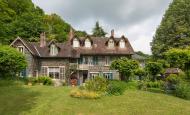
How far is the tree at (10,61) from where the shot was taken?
42.8 meters

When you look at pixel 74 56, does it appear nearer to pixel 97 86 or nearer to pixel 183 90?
pixel 97 86

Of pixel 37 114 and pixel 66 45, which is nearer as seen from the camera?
pixel 37 114

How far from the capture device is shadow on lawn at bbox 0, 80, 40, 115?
25281mm

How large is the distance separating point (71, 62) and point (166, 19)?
77.9ft

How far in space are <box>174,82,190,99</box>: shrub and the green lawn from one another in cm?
259

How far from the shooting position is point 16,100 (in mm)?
29094

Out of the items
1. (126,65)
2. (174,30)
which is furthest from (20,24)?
(126,65)

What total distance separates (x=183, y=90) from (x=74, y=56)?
24884 mm

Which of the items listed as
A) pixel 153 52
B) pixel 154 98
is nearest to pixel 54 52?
pixel 153 52

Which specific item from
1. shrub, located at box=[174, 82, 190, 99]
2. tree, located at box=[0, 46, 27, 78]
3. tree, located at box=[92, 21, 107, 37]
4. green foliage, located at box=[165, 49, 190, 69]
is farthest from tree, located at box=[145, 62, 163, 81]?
tree, located at box=[92, 21, 107, 37]

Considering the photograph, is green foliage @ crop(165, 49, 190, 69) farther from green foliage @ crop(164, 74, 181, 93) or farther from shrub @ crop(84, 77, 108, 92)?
shrub @ crop(84, 77, 108, 92)

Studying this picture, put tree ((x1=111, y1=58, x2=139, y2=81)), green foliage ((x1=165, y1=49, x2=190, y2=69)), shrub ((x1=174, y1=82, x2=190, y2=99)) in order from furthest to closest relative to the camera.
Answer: tree ((x1=111, y1=58, x2=139, y2=81)) → green foliage ((x1=165, y1=49, x2=190, y2=69)) → shrub ((x1=174, y1=82, x2=190, y2=99))

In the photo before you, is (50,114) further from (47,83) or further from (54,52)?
(54,52)

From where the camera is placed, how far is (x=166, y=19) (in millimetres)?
67812
